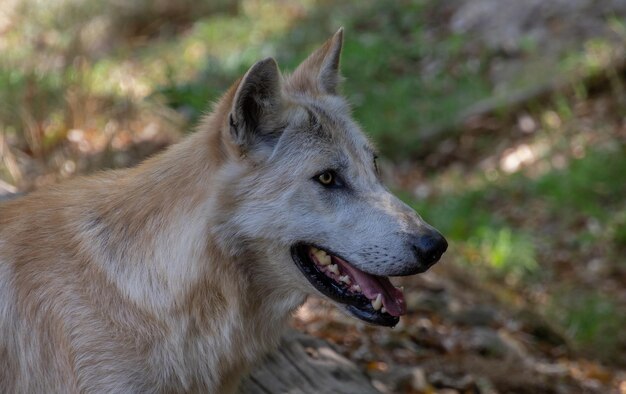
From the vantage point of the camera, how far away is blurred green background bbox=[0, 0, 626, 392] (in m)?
8.80

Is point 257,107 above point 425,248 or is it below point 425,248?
above

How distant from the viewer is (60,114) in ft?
31.6

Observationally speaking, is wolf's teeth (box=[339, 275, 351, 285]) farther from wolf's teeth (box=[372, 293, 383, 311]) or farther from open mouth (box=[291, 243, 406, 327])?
wolf's teeth (box=[372, 293, 383, 311])

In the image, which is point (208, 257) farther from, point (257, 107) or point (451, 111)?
point (451, 111)

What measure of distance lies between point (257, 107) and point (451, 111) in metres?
8.75

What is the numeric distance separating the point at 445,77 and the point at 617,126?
3242 mm

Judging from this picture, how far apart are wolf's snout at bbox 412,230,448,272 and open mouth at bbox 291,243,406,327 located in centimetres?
26

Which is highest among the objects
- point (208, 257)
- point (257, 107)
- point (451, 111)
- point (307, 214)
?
point (257, 107)

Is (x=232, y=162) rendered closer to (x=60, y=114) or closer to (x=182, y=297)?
(x=182, y=297)

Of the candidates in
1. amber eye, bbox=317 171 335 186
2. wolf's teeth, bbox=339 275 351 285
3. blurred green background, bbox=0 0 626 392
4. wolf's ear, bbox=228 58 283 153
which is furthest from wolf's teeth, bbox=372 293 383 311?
blurred green background, bbox=0 0 626 392

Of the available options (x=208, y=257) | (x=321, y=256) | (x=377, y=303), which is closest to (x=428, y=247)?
(x=377, y=303)

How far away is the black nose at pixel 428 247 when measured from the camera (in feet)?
12.0

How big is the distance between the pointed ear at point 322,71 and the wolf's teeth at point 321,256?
88cm

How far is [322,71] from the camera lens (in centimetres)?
439
